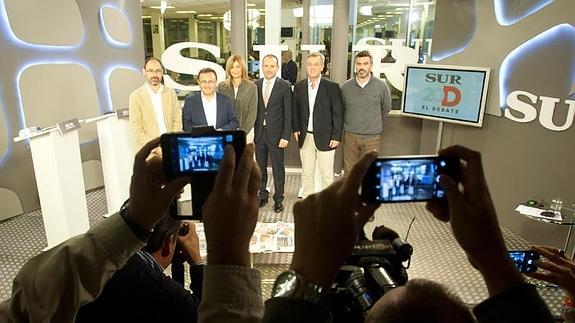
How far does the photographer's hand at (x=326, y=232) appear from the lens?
0.58 m

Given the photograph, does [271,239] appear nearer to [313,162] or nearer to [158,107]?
[313,162]

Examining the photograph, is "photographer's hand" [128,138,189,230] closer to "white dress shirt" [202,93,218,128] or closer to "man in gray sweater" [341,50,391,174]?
"white dress shirt" [202,93,218,128]

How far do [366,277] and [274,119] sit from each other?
122 inches

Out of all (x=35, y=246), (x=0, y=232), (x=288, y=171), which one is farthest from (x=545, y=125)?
(x=0, y=232)

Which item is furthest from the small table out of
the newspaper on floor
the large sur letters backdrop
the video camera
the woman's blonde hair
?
the woman's blonde hair

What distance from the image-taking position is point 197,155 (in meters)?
0.94

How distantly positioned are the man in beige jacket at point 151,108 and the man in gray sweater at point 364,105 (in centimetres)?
163

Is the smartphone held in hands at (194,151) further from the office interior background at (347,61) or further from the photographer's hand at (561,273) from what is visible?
the office interior background at (347,61)

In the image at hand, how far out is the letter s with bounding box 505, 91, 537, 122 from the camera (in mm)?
3217

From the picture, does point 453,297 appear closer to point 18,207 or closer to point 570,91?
point 570,91

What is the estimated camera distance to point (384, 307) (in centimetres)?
58

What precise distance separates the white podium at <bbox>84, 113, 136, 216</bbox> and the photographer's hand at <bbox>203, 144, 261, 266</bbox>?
3.26m

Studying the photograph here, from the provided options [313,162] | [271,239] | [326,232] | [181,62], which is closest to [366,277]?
[326,232]

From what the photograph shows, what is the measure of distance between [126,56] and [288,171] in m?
2.29
